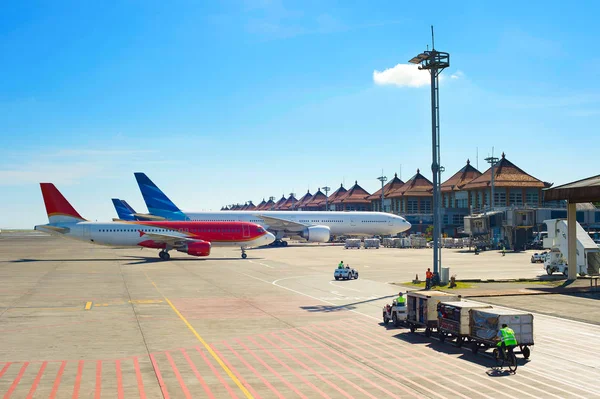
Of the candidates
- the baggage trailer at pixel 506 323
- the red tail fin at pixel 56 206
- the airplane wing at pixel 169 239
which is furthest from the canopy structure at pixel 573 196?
the red tail fin at pixel 56 206

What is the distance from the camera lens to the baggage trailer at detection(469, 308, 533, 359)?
70.9 ft

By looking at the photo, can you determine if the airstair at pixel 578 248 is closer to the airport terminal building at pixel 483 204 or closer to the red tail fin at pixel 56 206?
the airport terminal building at pixel 483 204

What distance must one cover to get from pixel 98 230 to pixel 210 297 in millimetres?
39036

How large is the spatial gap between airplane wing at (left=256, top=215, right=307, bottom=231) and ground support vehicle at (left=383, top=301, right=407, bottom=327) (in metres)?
73.9

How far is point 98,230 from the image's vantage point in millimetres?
72562

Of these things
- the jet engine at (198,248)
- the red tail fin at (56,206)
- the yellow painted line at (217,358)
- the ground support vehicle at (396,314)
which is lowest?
the yellow painted line at (217,358)

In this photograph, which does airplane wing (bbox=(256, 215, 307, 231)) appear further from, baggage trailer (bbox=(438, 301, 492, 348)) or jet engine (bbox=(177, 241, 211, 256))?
baggage trailer (bbox=(438, 301, 492, 348))

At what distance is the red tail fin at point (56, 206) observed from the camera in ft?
233

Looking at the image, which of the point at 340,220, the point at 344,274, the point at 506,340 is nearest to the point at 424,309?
the point at 506,340

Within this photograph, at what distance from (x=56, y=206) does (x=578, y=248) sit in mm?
58459

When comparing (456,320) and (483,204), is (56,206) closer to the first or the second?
(456,320)

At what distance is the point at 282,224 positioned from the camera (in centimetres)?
10419

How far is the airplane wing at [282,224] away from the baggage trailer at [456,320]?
3062 inches

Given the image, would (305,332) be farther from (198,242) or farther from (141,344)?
(198,242)
